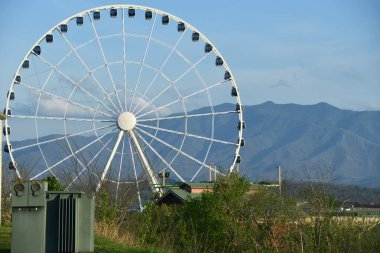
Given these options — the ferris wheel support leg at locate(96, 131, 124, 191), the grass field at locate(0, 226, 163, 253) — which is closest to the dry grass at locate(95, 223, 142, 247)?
the grass field at locate(0, 226, 163, 253)

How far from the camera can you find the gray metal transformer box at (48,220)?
717 inches

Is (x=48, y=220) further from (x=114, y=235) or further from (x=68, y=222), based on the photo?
(x=114, y=235)

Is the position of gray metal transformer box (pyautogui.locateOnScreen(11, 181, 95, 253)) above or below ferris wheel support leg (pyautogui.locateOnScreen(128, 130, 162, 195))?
below

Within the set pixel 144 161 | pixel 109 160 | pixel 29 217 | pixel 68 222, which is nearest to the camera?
pixel 29 217

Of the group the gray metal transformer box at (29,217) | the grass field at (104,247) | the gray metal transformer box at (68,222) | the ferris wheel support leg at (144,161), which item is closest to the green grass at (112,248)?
the grass field at (104,247)

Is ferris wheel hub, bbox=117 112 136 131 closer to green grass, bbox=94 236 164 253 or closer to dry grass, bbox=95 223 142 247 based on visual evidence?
dry grass, bbox=95 223 142 247

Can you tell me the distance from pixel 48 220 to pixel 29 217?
3.04 feet

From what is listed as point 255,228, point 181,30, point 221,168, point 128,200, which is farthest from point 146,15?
point 255,228

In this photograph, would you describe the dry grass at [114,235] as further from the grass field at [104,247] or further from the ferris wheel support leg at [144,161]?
the ferris wheel support leg at [144,161]

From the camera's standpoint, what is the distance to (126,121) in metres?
57.4

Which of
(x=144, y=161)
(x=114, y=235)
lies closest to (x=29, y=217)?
(x=114, y=235)

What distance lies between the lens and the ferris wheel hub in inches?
2255

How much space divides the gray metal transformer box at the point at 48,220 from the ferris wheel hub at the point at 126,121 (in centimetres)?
3795

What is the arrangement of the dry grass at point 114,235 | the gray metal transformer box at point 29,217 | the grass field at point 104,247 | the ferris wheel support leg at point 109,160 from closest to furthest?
the gray metal transformer box at point 29,217, the grass field at point 104,247, the dry grass at point 114,235, the ferris wheel support leg at point 109,160
